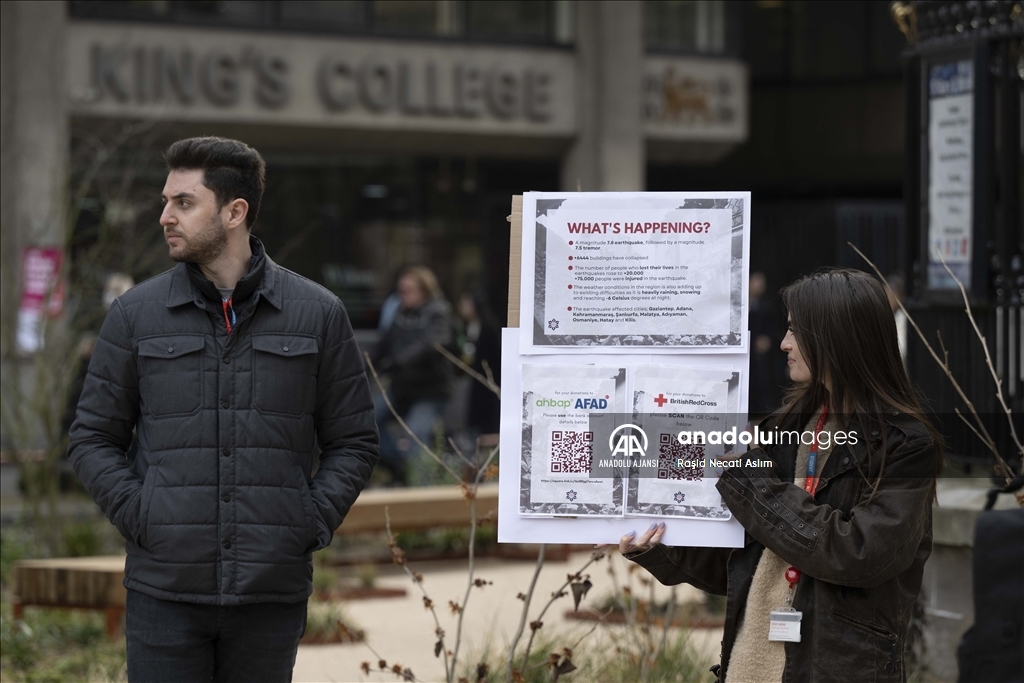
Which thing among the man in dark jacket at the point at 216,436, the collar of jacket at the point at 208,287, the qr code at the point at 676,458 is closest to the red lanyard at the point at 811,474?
the qr code at the point at 676,458

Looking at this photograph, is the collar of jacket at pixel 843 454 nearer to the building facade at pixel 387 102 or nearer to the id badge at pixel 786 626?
the id badge at pixel 786 626

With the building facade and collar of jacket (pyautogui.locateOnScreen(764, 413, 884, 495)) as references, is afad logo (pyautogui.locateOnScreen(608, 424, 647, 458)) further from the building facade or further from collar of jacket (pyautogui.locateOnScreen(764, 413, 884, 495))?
the building facade

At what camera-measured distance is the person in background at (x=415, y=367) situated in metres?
11.5

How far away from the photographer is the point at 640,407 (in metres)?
3.30

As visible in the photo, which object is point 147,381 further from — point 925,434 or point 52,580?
point 52,580

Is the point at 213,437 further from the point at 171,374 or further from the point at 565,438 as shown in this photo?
the point at 565,438

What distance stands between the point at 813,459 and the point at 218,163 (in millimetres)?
1787

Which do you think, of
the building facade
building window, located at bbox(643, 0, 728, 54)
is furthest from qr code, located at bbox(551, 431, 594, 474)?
building window, located at bbox(643, 0, 728, 54)

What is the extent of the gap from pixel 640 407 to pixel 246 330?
109 cm

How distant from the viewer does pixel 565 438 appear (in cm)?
333

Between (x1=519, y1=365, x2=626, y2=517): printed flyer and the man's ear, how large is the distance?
95 centimetres

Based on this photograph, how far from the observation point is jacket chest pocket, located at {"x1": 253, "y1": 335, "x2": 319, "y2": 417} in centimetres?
351

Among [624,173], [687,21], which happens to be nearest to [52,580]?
[624,173]

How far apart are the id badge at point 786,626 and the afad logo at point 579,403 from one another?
67cm
